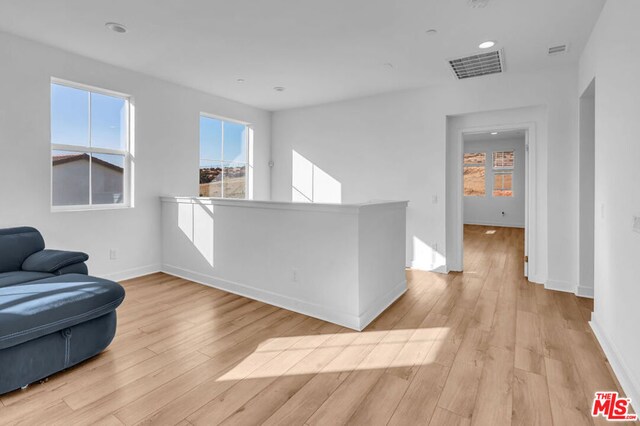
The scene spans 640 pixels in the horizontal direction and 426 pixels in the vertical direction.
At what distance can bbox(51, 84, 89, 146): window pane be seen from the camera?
3.69 m

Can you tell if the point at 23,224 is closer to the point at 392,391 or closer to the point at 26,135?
the point at 26,135

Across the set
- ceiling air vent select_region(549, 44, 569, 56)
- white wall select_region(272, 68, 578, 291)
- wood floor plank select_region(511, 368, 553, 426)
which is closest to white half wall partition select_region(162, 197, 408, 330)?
wood floor plank select_region(511, 368, 553, 426)

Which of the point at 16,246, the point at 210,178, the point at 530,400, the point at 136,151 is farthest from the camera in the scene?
the point at 210,178

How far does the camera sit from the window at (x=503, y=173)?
9.90 metres

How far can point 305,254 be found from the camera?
10.2ft

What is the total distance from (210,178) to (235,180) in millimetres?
593

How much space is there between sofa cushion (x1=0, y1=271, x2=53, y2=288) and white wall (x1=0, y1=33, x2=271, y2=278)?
1.04 m

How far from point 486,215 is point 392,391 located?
32.1 ft

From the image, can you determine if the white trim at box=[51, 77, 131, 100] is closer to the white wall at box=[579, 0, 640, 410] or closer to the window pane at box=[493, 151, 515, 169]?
the white wall at box=[579, 0, 640, 410]

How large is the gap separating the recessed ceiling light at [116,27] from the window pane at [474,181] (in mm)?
10039

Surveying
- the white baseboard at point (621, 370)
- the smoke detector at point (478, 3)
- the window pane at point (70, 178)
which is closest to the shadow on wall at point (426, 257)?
the white baseboard at point (621, 370)

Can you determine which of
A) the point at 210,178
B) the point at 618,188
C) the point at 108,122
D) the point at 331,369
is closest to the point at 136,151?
the point at 108,122

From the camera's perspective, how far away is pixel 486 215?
10.4 m

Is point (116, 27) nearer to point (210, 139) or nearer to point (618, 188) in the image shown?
point (210, 139)
